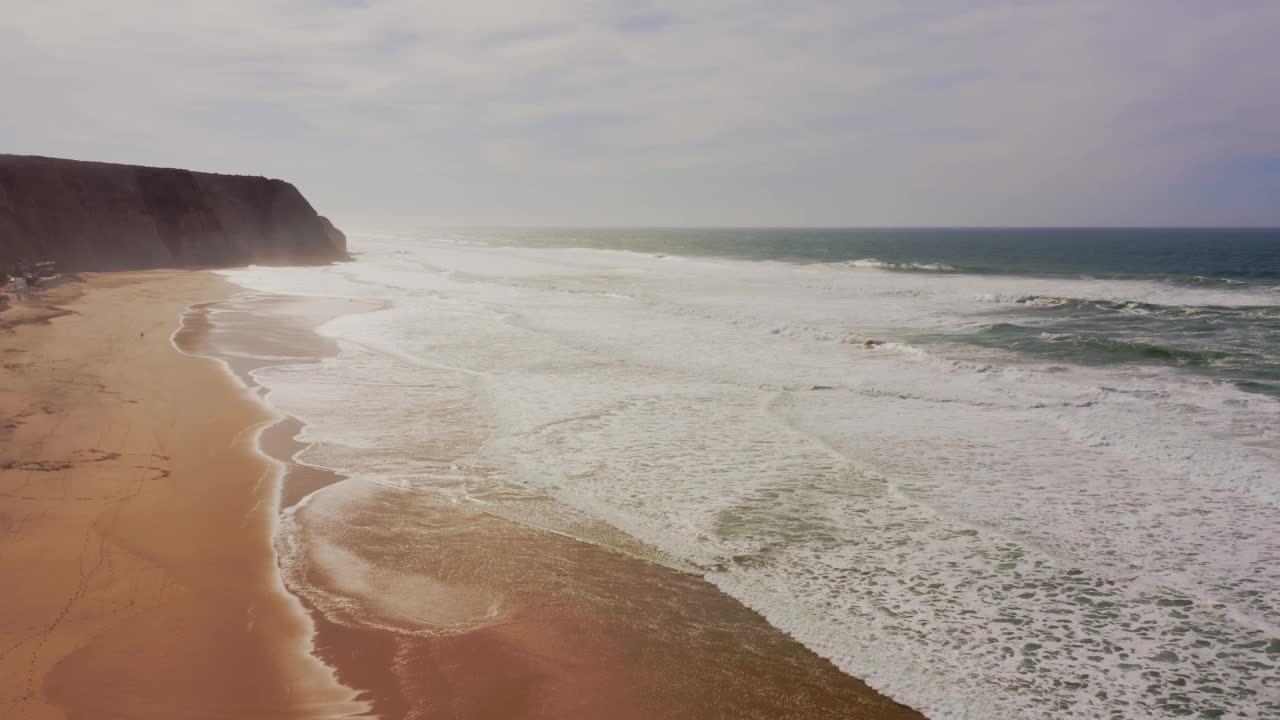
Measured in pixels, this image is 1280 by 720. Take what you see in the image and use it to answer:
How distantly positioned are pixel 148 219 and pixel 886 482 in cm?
5194

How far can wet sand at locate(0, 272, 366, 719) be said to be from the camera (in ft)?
15.5

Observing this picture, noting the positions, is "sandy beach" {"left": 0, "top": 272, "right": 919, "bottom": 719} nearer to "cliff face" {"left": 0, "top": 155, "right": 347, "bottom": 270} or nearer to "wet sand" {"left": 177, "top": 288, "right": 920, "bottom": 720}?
"wet sand" {"left": 177, "top": 288, "right": 920, "bottom": 720}

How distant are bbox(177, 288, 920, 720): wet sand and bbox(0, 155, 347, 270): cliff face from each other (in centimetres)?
3886

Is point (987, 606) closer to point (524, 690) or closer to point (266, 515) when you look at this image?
point (524, 690)

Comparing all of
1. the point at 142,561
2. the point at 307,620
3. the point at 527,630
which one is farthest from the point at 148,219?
the point at 527,630

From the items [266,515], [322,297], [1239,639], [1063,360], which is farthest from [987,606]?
[322,297]

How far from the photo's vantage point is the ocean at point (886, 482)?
5.66 meters

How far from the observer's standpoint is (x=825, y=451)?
10438 millimetres

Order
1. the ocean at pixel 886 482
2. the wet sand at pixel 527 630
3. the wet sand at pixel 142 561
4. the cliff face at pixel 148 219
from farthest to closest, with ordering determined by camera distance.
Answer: the cliff face at pixel 148 219
the ocean at pixel 886 482
the wet sand at pixel 527 630
the wet sand at pixel 142 561

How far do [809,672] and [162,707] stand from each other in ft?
13.8

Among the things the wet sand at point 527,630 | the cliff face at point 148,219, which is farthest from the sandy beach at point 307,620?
the cliff face at point 148,219

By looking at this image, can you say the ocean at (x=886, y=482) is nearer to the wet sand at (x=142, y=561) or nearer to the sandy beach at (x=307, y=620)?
the sandy beach at (x=307, y=620)

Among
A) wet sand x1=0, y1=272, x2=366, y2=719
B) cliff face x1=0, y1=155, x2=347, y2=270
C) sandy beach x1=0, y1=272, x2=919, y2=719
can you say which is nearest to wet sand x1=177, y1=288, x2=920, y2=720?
sandy beach x1=0, y1=272, x2=919, y2=719

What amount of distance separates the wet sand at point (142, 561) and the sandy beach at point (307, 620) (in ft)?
0.06
